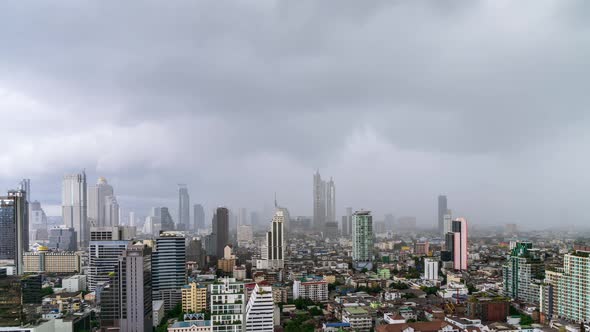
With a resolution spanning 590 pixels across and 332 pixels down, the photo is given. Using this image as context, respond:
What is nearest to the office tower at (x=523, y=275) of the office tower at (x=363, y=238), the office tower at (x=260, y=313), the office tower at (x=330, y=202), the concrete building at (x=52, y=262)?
the office tower at (x=260, y=313)

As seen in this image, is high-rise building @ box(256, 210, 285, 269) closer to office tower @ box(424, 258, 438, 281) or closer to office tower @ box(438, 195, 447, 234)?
office tower @ box(424, 258, 438, 281)

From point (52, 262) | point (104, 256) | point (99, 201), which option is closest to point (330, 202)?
point (99, 201)

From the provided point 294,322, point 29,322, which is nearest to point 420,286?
point 294,322

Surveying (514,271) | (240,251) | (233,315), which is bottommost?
(240,251)

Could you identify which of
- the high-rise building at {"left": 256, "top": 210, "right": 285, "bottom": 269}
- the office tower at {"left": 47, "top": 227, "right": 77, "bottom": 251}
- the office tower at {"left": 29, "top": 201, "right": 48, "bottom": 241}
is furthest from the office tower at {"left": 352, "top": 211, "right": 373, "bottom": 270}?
the office tower at {"left": 29, "top": 201, "right": 48, "bottom": 241}

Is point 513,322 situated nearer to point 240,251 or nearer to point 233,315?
point 233,315

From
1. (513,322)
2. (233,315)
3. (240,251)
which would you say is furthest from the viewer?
(240,251)
